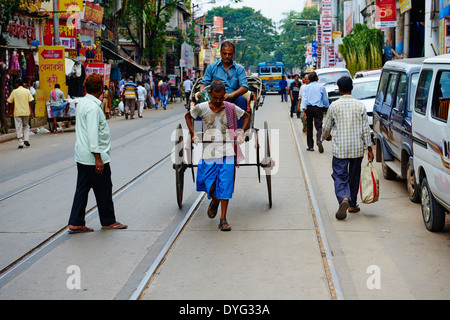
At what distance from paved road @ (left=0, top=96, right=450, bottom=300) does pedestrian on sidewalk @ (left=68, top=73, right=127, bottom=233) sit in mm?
227

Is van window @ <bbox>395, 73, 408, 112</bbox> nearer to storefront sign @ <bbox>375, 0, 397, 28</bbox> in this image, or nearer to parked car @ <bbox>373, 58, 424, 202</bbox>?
parked car @ <bbox>373, 58, 424, 202</bbox>

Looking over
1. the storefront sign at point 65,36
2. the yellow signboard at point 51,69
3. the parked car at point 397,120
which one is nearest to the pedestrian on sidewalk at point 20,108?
the yellow signboard at point 51,69

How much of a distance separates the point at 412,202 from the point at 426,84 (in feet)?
6.43

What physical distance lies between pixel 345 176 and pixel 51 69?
1650 cm

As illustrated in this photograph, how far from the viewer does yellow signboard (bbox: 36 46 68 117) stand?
73.5ft

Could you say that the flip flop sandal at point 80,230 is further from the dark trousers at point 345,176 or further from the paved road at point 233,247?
the dark trousers at point 345,176

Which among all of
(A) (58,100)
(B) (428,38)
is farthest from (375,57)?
(A) (58,100)

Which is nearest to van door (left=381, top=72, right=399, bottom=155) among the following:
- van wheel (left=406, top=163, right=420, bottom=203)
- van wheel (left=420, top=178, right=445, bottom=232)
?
van wheel (left=406, top=163, right=420, bottom=203)

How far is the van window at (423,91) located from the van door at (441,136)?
0.33 metres

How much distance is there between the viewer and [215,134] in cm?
770

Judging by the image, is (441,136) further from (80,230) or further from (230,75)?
(80,230)

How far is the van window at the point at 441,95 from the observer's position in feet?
23.4

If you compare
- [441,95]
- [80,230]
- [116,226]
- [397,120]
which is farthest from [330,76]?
[80,230]
